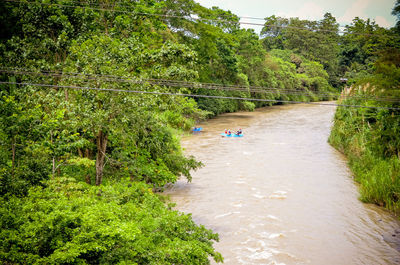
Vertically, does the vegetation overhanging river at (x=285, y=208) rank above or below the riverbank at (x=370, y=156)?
below

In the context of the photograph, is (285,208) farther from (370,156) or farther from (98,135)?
(98,135)

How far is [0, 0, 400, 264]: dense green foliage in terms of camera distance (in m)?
5.91

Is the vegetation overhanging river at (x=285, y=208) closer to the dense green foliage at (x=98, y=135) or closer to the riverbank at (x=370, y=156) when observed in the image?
the riverbank at (x=370, y=156)

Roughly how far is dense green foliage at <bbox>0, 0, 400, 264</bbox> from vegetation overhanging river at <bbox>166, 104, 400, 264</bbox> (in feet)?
3.70

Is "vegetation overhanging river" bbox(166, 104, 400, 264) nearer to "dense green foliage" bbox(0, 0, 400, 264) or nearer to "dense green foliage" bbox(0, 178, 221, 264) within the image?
"dense green foliage" bbox(0, 0, 400, 264)

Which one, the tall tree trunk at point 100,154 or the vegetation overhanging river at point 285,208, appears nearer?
the vegetation overhanging river at point 285,208

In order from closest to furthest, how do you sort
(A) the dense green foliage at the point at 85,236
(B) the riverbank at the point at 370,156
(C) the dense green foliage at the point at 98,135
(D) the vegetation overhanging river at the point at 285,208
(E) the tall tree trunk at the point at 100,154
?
(A) the dense green foliage at the point at 85,236 → (C) the dense green foliage at the point at 98,135 → (D) the vegetation overhanging river at the point at 285,208 → (E) the tall tree trunk at the point at 100,154 → (B) the riverbank at the point at 370,156

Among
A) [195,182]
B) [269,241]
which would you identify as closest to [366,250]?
[269,241]

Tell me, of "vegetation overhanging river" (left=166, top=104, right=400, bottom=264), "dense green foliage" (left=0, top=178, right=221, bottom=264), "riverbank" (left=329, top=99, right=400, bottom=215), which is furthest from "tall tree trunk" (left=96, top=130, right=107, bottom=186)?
"riverbank" (left=329, top=99, right=400, bottom=215)

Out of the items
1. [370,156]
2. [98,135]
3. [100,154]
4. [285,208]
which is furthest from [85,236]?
[370,156]

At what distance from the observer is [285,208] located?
46.0 feet

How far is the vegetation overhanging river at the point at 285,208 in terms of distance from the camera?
10625 millimetres

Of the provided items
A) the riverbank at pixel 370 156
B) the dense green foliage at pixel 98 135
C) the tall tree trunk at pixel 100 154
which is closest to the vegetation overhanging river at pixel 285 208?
the riverbank at pixel 370 156

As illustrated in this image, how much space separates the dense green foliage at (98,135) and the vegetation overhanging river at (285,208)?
1129 mm
